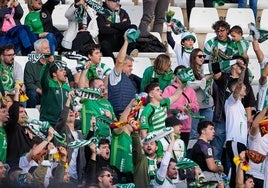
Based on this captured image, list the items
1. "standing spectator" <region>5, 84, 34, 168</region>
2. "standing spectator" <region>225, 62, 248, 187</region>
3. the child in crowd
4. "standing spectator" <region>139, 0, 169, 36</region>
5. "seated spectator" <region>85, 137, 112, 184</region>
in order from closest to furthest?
"seated spectator" <region>85, 137, 112, 184</region> → "standing spectator" <region>5, 84, 34, 168</region> → "standing spectator" <region>225, 62, 248, 187</region> → the child in crowd → "standing spectator" <region>139, 0, 169, 36</region>

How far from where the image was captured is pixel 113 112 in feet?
39.8

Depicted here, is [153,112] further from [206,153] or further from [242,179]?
[242,179]

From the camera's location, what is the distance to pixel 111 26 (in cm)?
1437

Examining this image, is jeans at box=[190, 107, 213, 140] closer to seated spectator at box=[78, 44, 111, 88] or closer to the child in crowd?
the child in crowd

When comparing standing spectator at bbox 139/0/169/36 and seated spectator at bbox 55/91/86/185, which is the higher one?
standing spectator at bbox 139/0/169/36

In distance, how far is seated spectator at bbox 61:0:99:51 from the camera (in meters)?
14.1

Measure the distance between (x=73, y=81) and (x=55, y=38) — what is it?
1.46 meters

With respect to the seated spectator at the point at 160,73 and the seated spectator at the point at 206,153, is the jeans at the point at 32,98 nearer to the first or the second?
the seated spectator at the point at 160,73

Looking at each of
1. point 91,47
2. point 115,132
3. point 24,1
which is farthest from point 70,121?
point 24,1

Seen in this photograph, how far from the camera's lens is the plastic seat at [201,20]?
646 inches

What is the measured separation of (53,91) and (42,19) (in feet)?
6.93

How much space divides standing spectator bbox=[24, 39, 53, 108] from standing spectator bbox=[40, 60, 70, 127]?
53cm

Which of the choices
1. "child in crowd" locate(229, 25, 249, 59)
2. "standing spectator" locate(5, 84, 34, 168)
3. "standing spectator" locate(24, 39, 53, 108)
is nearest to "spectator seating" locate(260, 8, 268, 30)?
"child in crowd" locate(229, 25, 249, 59)

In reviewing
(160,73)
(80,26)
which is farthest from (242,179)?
(80,26)
